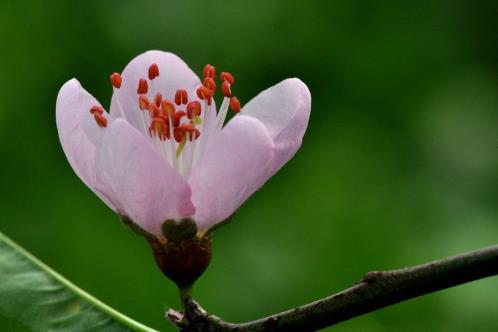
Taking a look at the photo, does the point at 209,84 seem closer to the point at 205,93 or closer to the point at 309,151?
the point at 205,93

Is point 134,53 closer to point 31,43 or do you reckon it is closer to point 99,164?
point 31,43

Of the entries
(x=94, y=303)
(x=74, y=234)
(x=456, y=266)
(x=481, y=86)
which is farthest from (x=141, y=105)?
(x=481, y=86)

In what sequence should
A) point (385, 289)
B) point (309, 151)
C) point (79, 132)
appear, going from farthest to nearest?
point (309, 151)
point (79, 132)
point (385, 289)

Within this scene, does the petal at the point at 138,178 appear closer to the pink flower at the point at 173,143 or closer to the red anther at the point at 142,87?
the pink flower at the point at 173,143

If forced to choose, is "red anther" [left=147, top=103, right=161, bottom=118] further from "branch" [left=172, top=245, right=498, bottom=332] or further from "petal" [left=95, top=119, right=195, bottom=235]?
"branch" [left=172, top=245, right=498, bottom=332]

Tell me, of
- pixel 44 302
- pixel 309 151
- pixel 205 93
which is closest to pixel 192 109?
pixel 205 93

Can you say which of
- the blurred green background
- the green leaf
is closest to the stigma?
the green leaf
